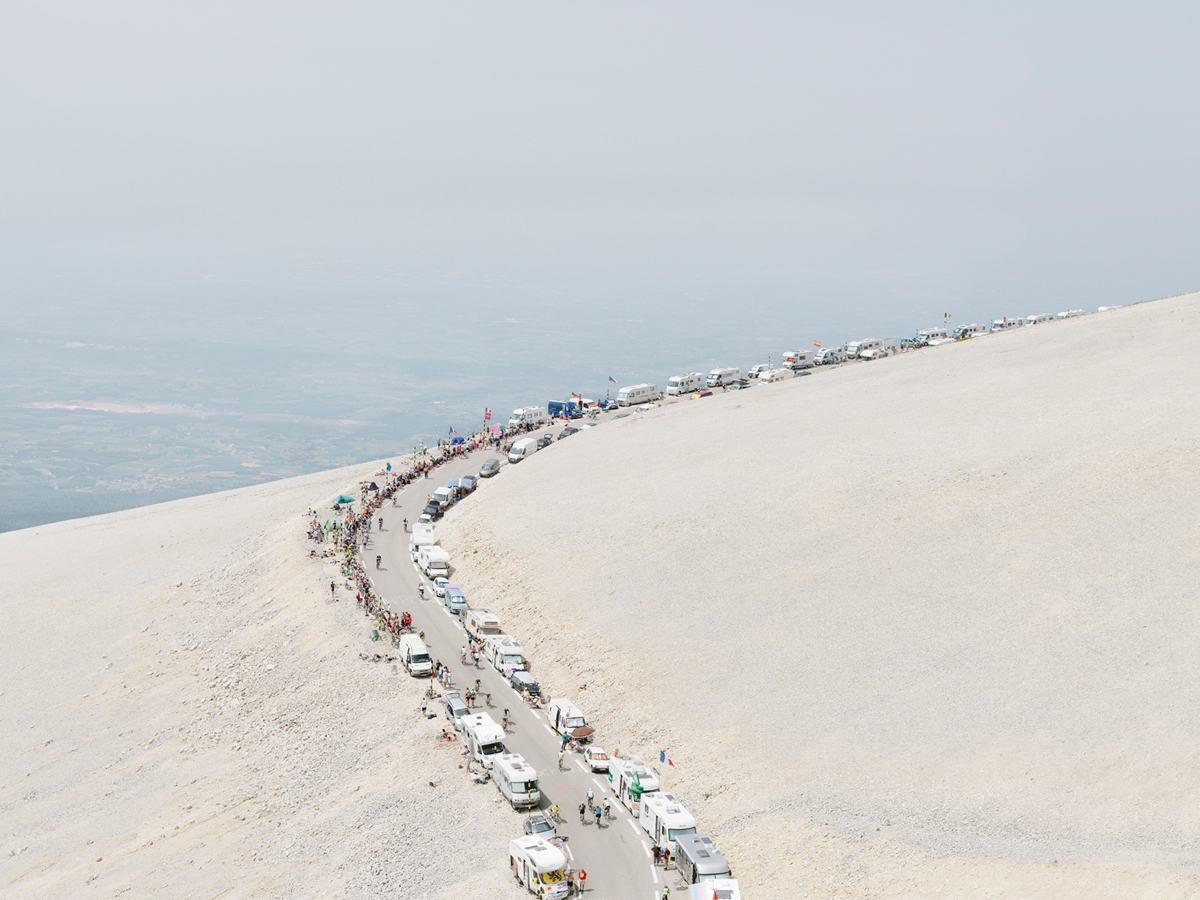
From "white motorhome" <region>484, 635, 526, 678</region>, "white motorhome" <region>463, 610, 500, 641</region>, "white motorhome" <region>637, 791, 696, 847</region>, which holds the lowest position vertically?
"white motorhome" <region>637, 791, 696, 847</region>

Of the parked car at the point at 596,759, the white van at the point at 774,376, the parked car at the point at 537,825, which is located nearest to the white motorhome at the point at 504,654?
the parked car at the point at 596,759

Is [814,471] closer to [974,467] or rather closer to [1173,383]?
[974,467]

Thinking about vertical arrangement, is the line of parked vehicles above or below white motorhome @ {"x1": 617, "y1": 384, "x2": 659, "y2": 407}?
below

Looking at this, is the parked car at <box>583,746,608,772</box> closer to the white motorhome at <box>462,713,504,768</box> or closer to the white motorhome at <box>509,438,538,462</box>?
the white motorhome at <box>462,713,504,768</box>

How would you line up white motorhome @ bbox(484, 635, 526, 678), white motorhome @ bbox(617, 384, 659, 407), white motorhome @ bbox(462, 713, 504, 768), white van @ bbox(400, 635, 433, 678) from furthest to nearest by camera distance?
white motorhome @ bbox(617, 384, 659, 407)
white motorhome @ bbox(484, 635, 526, 678)
white van @ bbox(400, 635, 433, 678)
white motorhome @ bbox(462, 713, 504, 768)

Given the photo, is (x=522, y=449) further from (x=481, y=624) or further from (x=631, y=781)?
(x=631, y=781)

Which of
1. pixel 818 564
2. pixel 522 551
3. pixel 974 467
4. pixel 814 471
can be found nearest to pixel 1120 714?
pixel 818 564

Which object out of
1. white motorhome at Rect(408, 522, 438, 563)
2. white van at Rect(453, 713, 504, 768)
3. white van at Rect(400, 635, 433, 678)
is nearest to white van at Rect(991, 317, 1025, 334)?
white motorhome at Rect(408, 522, 438, 563)
